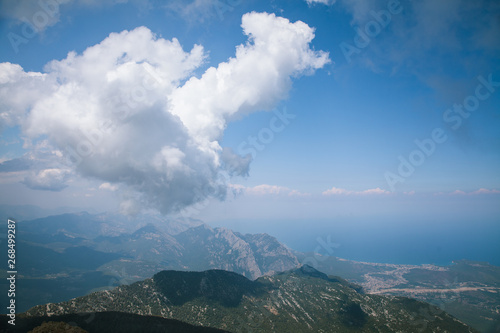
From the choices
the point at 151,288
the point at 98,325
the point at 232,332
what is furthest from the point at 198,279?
the point at 98,325

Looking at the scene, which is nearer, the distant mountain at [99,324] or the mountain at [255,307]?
the distant mountain at [99,324]

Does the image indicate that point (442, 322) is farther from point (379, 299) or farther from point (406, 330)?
point (379, 299)

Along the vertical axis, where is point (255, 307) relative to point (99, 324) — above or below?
below

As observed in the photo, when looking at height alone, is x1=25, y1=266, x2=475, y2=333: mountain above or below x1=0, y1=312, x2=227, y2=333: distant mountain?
below

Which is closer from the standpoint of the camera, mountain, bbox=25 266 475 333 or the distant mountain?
the distant mountain
